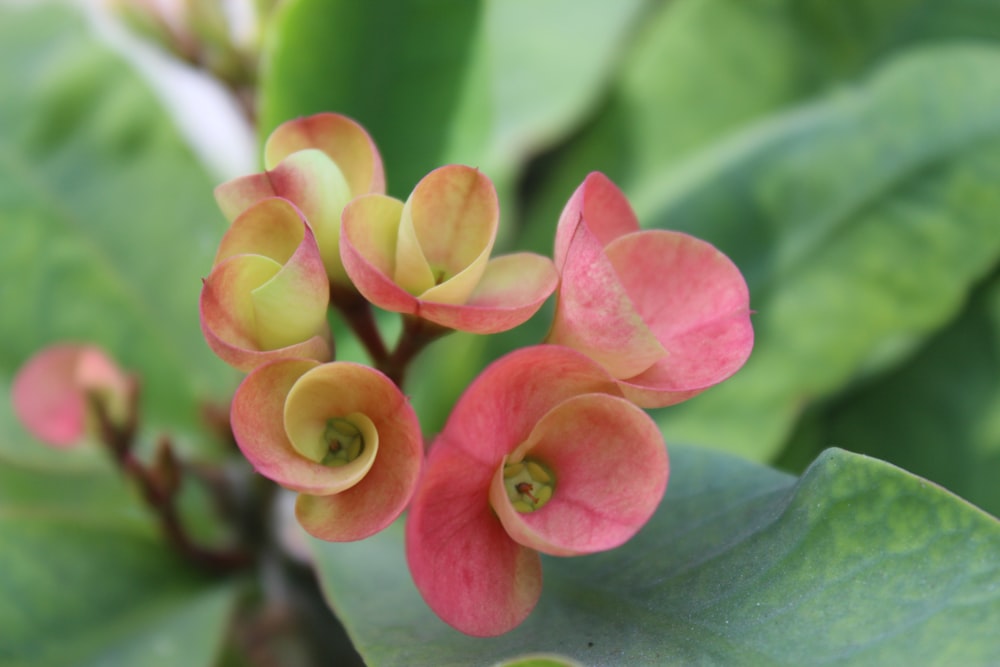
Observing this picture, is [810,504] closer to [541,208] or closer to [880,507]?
[880,507]

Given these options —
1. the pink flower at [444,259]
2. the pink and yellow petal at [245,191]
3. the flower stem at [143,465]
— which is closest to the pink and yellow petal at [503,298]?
the pink flower at [444,259]

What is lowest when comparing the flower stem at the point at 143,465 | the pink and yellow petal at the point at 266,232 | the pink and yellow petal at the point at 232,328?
the flower stem at the point at 143,465

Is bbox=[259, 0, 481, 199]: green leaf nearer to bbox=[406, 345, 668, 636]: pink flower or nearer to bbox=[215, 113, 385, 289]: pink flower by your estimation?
bbox=[215, 113, 385, 289]: pink flower

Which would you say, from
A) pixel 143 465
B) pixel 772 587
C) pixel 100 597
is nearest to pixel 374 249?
pixel 772 587

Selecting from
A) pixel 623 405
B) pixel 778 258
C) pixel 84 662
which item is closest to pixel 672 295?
pixel 623 405

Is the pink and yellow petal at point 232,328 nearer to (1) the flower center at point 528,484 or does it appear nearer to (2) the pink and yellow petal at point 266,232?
(2) the pink and yellow petal at point 266,232

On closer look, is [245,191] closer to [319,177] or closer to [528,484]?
[319,177]
